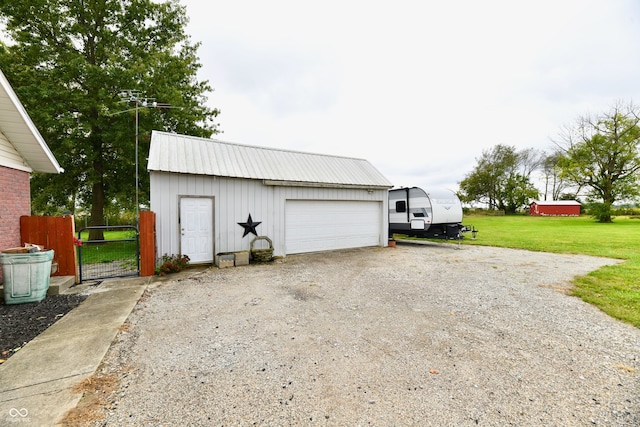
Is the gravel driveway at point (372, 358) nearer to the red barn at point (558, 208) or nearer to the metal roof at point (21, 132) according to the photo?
the metal roof at point (21, 132)

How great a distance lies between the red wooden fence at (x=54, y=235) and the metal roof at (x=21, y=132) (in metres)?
1.53

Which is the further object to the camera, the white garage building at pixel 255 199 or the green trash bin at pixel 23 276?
the white garage building at pixel 255 199

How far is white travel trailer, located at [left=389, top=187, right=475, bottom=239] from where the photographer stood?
12.3 metres

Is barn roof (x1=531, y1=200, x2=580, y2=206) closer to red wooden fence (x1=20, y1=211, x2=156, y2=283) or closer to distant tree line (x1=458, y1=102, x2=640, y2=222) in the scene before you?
distant tree line (x1=458, y1=102, x2=640, y2=222)

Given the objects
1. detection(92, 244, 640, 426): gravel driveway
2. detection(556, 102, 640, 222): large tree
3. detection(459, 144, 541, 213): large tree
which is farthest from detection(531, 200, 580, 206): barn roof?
detection(92, 244, 640, 426): gravel driveway

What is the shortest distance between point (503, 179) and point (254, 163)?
46991mm

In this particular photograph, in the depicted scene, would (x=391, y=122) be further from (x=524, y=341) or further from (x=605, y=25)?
(x=524, y=341)

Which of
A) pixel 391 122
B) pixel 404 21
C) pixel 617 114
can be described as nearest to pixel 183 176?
pixel 404 21

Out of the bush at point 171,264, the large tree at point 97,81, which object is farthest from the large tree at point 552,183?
the bush at point 171,264

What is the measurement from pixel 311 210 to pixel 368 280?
4523 mm

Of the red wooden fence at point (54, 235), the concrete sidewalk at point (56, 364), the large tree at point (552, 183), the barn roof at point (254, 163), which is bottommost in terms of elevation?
the concrete sidewalk at point (56, 364)

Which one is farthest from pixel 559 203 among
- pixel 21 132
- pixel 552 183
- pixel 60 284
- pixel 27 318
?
pixel 21 132

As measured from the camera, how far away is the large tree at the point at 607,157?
27312mm

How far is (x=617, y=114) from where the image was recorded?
28.5 meters
